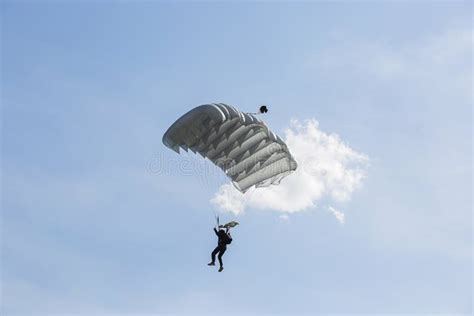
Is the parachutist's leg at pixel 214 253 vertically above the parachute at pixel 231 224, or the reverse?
the parachute at pixel 231 224

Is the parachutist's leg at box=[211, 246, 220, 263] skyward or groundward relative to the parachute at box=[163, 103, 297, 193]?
groundward

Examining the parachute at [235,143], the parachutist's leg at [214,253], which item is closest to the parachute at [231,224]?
the parachutist's leg at [214,253]

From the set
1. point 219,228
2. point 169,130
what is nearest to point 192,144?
point 169,130

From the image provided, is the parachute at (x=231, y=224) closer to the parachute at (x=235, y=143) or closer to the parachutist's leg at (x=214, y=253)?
the parachutist's leg at (x=214, y=253)

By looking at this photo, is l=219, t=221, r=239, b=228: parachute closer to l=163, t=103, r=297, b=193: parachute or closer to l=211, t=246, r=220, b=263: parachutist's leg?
l=211, t=246, r=220, b=263: parachutist's leg

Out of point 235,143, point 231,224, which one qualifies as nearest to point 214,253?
point 231,224

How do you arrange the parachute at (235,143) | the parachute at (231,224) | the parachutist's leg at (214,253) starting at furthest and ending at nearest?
the parachute at (231,224) < the parachutist's leg at (214,253) < the parachute at (235,143)

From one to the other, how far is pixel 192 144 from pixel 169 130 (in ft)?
4.02

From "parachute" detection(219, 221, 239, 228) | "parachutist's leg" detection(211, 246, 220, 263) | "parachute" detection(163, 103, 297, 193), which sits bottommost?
"parachutist's leg" detection(211, 246, 220, 263)

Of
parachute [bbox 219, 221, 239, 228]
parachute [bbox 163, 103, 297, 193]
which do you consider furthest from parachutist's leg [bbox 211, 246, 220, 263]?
parachute [bbox 163, 103, 297, 193]

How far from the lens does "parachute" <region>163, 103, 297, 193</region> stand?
109 feet

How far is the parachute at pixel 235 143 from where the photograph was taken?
109 feet

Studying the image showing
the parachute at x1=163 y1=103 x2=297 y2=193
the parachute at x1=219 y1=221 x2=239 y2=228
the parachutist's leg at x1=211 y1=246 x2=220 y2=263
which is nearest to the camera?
the parachute at x1=163 y1=103 x2=297 y2=193

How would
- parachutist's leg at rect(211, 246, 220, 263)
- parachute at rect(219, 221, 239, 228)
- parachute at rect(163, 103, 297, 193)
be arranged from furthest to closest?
1. parachute at rect(219, 221, 239, 228)
2. parachutist's leg at rect(211, 246, 220, 263)
3. parachute at rect(163, 103, 297, 193)
